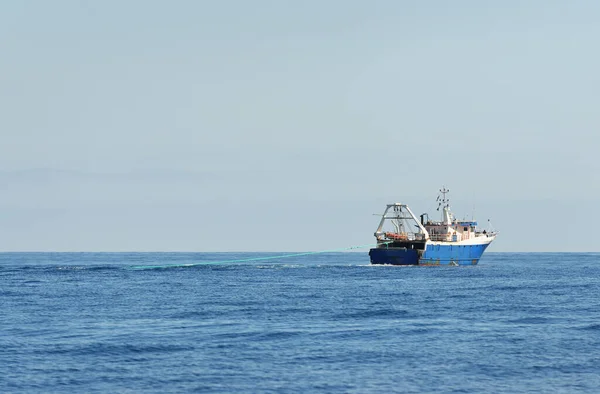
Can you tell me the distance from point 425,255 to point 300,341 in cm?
10478

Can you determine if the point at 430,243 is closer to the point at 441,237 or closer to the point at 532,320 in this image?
the point at 441,237

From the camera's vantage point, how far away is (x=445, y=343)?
178 feet

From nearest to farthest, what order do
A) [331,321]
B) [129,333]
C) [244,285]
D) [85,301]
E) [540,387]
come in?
[540,387]
[129,333]
[331,321]
[85,301]
[244,285]

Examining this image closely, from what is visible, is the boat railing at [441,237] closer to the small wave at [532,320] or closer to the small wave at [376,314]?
the small wave at [376,314]

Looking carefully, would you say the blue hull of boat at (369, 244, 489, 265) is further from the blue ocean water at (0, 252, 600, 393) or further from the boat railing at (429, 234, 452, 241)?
the blue ocean water at (0, 252, 600, 393)

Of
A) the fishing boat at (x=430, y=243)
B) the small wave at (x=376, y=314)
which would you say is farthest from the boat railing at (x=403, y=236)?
the small wave at (x=376, y=314)

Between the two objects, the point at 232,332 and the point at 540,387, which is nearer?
the point at 540,387

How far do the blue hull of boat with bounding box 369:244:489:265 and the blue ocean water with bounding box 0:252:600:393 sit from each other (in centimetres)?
6079

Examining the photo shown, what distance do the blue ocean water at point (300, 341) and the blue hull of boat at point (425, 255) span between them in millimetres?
60794

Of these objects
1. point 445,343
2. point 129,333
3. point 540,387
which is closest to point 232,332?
point 129,333

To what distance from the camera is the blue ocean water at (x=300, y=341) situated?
1676 inches

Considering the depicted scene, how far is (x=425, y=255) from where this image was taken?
6196 inches

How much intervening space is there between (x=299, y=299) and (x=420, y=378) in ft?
139

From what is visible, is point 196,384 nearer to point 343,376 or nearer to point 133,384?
point 133,384
